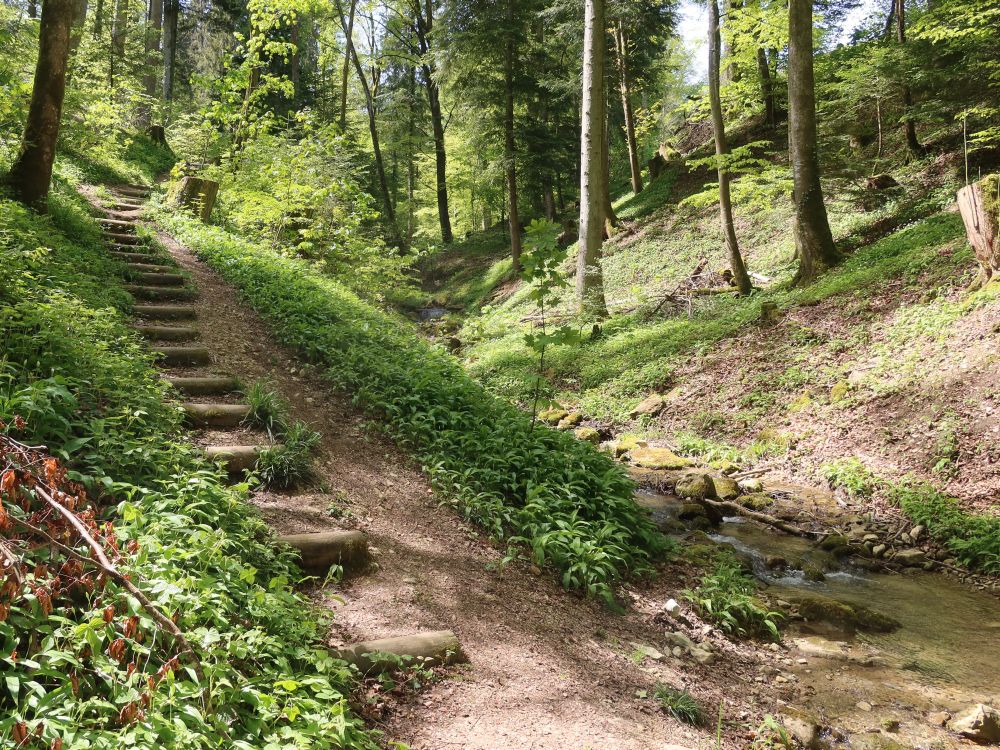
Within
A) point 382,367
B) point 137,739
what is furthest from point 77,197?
point 137,739

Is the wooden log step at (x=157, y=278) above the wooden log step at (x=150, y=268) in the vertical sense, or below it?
below

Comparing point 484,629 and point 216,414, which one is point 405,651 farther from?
point 216,414

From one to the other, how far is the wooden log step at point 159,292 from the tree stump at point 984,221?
1021 centimetres

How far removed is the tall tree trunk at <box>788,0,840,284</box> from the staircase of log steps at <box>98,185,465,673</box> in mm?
9835

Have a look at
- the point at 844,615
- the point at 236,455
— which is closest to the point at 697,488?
the point at 844,615

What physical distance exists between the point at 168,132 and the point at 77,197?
41.9 feet

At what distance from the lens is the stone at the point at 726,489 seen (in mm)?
7262

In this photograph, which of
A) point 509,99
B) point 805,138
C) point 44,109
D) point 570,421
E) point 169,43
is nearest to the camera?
point 44,109

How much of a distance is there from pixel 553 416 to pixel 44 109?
27.3 ft

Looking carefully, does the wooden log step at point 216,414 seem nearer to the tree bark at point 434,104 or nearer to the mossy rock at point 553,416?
the mossy rock at point 553,416

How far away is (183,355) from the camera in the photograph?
244 inches

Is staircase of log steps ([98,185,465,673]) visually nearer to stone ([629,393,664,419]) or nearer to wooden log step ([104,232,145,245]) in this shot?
wooden log step ([104,232,145,245])

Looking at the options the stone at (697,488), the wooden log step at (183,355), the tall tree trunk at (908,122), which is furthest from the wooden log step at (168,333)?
the tall tree trunk at (908,122)

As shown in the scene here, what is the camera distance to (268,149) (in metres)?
12.2
